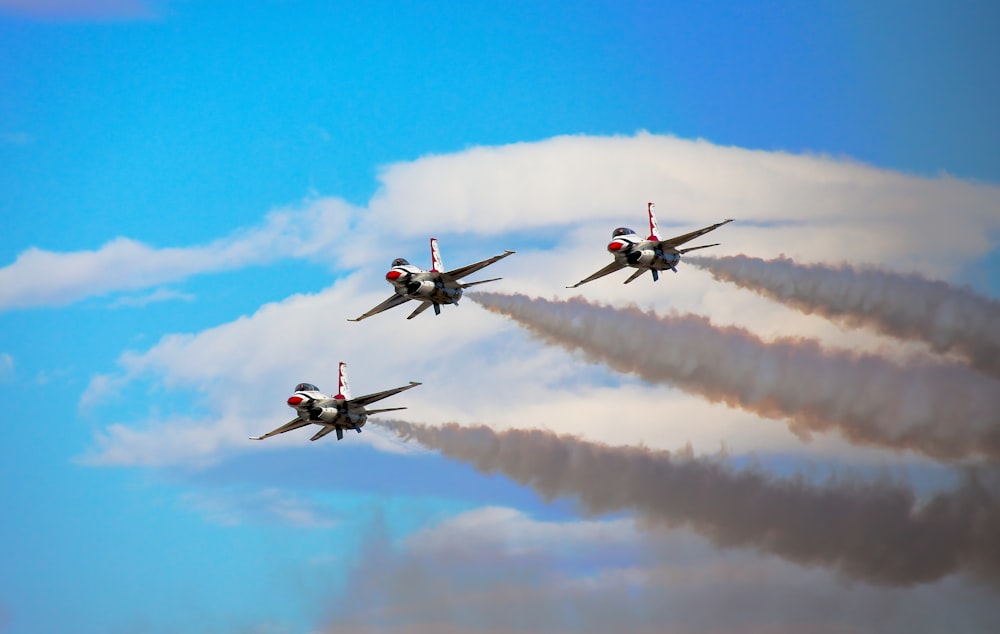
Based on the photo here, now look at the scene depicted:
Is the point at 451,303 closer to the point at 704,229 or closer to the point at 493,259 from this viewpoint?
the point at 493,259

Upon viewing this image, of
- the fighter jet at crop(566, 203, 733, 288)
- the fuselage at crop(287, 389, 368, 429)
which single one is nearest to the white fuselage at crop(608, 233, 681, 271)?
the fighter jet at crop(566, 203, 733, 288)

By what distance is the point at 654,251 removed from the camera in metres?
156

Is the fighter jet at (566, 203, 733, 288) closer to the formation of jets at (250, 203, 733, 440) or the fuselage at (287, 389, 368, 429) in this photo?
the formation of jets at (250, 203, 733, 440)

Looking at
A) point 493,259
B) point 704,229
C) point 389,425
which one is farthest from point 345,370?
point 704,229

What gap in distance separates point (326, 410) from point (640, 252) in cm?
2616

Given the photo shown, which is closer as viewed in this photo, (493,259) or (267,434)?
(493,259)

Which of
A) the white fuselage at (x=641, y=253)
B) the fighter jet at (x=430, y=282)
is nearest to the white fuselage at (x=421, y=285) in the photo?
the fighter jet at (x=430, y=282)

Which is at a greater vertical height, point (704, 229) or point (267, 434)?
point (704, 229)

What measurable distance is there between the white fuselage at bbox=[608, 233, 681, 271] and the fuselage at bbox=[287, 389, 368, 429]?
22.5 m

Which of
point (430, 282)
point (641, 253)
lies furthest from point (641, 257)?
point (430, 282)

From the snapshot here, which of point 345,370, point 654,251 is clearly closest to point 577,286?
point 654,251

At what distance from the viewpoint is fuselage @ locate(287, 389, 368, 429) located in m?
154

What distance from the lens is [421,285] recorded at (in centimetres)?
15575

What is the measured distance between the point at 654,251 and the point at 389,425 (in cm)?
2698
